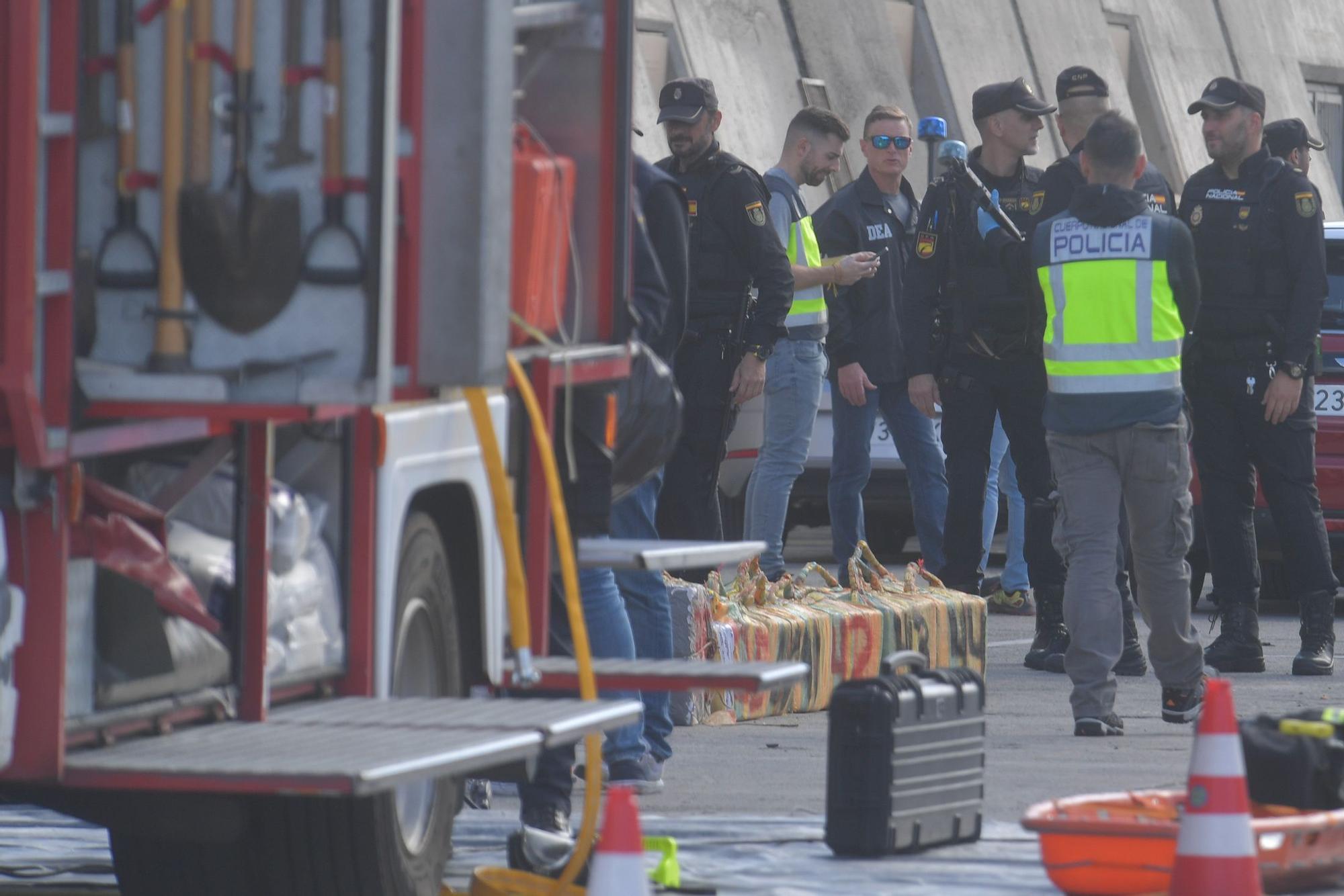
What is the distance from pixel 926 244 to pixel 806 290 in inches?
43.8

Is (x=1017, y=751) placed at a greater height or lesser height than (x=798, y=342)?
lesser

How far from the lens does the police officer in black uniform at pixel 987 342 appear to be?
413 inches

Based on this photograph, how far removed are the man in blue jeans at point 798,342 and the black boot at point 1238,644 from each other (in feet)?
6.85

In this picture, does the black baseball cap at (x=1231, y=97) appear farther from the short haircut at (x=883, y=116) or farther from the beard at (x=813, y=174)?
the short haircut at (x=883, y=116)

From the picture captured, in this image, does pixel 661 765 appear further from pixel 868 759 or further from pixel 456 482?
pixel 456 482

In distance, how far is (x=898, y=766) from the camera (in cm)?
643

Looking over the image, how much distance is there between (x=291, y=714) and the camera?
5.27 metres

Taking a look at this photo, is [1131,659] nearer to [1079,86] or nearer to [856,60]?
[1079,86]

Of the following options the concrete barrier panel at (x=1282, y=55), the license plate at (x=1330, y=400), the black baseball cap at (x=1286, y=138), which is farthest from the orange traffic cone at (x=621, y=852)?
the concrete barrier panel at (x=1282, y=55)

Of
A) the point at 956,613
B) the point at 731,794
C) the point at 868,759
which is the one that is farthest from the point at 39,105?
the point at 956,613

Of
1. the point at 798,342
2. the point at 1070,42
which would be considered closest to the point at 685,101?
the point at 798,342

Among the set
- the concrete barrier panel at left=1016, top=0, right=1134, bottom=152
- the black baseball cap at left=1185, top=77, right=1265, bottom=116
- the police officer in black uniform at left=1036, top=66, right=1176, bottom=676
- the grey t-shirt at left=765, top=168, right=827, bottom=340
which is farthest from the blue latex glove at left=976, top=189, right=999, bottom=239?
the concrete barrier panel at left=1016, top=0, right=1134, bottom=152

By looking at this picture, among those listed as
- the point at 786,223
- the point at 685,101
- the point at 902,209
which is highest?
the point at 685,101

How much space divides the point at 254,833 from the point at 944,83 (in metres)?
20.4
